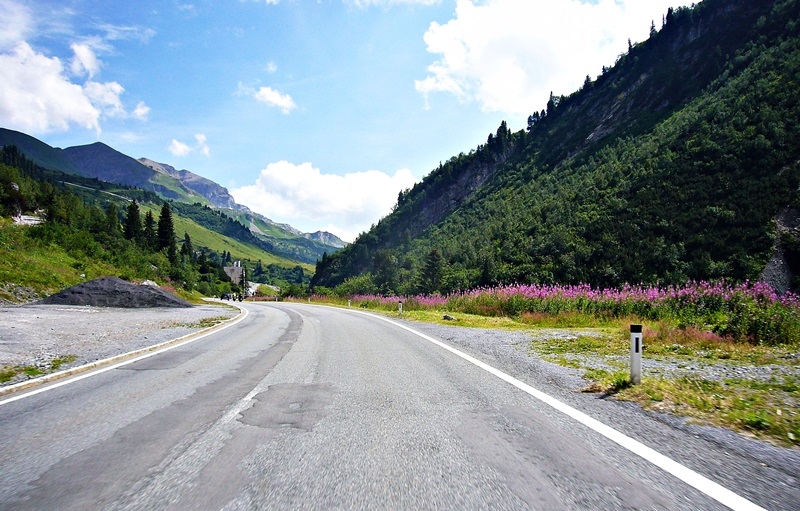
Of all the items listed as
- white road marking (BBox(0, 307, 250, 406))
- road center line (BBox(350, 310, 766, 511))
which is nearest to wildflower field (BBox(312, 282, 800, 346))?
road center line (BBox(350, 310, 766, 511))

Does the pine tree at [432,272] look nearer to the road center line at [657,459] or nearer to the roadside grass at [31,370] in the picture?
the roadside grass at [31,370]

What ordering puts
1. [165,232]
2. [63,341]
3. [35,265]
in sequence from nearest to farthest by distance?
[63,341], [35,265], [165,232]

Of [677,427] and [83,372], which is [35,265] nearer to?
[83,372]

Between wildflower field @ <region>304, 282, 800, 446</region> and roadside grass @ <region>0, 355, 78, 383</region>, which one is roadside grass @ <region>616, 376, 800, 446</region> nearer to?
wildflower field @ <region>304, 282, 800, 446</region>

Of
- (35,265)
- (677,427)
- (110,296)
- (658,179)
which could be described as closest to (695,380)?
(677,427)

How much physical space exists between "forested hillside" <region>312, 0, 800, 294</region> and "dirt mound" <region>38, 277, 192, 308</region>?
37.7 m

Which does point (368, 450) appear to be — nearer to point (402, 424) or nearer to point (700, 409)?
point (402, 424)

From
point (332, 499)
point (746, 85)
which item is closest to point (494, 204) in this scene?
point (746, 85)

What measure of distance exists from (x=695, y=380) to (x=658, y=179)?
5551 centimetres

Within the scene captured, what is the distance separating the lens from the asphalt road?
2.74 m

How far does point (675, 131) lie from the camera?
60.0m

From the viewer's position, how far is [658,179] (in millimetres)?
51938

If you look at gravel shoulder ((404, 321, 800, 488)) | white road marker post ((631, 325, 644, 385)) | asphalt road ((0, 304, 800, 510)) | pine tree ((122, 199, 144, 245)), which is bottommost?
asphalt road ((0, 304, 800, 510))

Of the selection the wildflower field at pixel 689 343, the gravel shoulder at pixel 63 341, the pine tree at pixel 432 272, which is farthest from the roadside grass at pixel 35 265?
the pine tree at pixel 432 272
